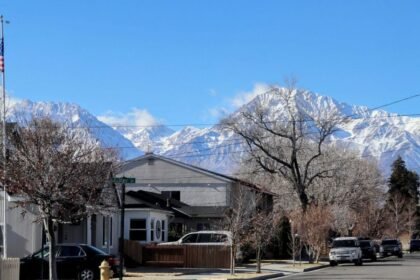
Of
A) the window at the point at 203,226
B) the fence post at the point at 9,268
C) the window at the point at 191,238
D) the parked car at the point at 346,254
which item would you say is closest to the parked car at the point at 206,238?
the window at the point at 191,238

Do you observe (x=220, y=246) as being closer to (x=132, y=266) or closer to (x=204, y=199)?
(x=132, y=266)

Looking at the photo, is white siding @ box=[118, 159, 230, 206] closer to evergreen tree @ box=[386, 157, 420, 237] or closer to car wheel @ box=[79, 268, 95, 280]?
car wheel @ box=[79, 268, 95, 280]

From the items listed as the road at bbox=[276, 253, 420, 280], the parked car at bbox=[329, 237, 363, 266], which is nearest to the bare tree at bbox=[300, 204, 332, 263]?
the parked car at bbox=[329, 237, 363, 266]

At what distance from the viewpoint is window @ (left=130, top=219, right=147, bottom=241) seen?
44.3 meters

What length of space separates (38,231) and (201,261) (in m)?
9.32

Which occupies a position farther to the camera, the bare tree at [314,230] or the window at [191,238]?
the bare tree at [314,230]

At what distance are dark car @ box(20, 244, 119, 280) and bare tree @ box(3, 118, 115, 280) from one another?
5.79 meters

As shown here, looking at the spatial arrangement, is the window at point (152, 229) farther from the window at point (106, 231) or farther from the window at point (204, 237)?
the window at point (106, 231)

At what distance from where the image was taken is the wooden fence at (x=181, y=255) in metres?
38.8

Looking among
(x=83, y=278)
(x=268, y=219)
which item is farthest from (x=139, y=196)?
(x=83, y=278)

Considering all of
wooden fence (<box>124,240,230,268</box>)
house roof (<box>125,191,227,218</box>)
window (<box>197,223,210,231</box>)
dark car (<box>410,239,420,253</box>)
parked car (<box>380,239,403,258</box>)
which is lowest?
dark car (<box>410,239,420,253</box>)

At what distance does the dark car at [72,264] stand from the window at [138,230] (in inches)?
605

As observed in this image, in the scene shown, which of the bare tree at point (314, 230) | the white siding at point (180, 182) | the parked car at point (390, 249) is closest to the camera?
the bare tree at point (314, 230)

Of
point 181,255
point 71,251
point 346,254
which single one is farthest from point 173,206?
point 71,251
